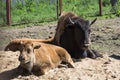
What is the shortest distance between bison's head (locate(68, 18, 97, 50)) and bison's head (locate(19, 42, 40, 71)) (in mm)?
1775

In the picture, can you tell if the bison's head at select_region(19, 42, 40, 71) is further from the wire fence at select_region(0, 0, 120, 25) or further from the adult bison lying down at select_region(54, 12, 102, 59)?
the wire fence at select_region(0, 0, 120, 25)

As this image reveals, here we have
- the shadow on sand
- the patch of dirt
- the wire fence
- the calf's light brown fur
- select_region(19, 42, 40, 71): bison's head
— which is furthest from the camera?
the wire fence

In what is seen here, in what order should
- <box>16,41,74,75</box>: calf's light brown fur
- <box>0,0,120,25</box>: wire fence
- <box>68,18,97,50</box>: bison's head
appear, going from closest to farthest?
<box>16,41,74,75</box>: calf's light brown fur → <box>68,18,97,50</box>: bison's head → <box>0,0,120,25</box>: wire fence

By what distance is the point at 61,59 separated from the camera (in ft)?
27.7

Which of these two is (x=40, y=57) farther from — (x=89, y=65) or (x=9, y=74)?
(x=89, y=65)

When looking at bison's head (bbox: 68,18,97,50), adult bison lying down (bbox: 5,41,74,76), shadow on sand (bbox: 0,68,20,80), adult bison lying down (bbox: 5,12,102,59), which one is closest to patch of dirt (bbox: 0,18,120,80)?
shadow on sand (bbox: 0,68,20,80)

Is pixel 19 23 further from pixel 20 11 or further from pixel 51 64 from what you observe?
pixel 51 64

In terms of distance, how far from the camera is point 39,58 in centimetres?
772

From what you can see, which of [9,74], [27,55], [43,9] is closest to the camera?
[27,55]

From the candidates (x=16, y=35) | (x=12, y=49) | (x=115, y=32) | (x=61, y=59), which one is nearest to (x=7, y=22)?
(x=16, y=35)

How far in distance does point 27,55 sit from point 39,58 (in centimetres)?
51

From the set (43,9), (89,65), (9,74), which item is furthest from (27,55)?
(43,9)

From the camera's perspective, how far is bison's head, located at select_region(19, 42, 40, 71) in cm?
714

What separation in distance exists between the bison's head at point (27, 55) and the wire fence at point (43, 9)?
8280mm
